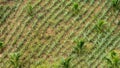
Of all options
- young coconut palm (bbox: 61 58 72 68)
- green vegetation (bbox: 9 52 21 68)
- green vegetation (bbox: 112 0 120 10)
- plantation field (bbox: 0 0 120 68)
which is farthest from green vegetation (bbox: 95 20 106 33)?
green vegetation (bbox: 9 52 21 68)

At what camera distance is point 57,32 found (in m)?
10.7

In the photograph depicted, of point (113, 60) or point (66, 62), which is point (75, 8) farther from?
point (113, 60)

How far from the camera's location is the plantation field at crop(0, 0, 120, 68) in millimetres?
9727

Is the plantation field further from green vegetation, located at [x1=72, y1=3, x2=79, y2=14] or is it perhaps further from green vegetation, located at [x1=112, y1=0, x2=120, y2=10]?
green vegetation, located at [x1=112, y1=0, x2=120, y2=10]

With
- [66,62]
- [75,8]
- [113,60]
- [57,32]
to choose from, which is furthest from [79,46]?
[75,8]

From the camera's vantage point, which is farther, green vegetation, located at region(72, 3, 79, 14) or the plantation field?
green vegetation, located at region(72, 3, 79, 14)

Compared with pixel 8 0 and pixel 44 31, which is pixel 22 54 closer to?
pixel 44 31

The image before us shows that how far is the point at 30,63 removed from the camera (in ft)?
31.8

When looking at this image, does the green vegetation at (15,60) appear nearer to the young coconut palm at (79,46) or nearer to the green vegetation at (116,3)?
the young coconut palm at (79,46)

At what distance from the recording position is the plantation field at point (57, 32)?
973cm

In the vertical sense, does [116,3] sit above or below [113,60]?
above

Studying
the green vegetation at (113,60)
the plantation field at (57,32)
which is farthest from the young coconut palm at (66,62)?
the green vegetation at (113,60)

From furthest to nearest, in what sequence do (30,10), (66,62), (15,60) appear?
(30,10)
(15,60)
(66,62)

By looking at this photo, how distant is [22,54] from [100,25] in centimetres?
313
